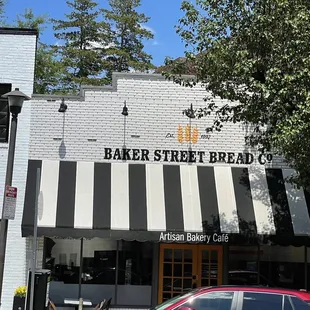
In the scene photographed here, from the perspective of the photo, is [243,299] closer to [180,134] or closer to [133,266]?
[133,266]

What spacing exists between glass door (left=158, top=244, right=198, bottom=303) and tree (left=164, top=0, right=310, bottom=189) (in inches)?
157

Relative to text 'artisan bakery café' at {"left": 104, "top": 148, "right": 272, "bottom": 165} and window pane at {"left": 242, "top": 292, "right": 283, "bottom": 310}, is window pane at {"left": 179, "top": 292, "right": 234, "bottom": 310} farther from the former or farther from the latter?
text 'artisan bakery café' at {"left": 104, "top": 148, "right": 272, "bottom": 165}

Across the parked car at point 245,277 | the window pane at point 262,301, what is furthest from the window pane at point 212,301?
the parked car at point 245,277

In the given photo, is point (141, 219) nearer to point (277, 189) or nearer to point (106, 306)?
point (106, 306)

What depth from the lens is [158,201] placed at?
12.2 m

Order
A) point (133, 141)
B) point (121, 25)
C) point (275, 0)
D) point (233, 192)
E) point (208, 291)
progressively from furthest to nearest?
point (121, 25)
point (133, 141)
point (233, 192)
point (275, 0)
point (208, 291)

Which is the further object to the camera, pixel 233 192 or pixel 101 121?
pixel 101 121

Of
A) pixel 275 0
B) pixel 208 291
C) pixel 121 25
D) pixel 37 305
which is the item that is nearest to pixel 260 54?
pixel 275 0

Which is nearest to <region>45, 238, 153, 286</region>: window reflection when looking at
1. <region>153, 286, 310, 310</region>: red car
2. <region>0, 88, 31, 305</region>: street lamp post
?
<region>0, 88, 31, 305</region>: street lamp post

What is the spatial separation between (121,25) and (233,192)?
29.4 metres

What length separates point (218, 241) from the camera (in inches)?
457

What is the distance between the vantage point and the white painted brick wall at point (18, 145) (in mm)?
12656

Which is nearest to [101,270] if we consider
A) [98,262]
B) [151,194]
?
[98,262]

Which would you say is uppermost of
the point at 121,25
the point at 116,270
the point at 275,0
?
the point at 121,25
